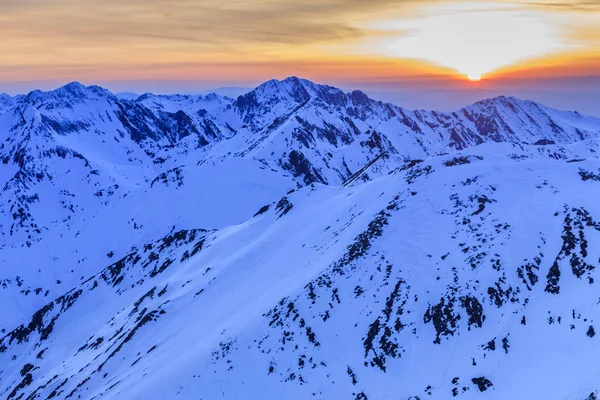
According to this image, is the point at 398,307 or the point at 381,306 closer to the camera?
the point at 398,307

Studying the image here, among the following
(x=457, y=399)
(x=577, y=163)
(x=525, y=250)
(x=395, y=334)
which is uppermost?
(x=577, y=163)

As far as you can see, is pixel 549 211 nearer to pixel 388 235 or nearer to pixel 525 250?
pixel 525 250

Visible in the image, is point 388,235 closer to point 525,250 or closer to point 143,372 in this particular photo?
point 525,250

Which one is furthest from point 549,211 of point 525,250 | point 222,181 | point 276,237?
point 222,181

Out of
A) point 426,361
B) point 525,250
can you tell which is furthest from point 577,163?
point 426,361

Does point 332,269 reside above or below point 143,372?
above

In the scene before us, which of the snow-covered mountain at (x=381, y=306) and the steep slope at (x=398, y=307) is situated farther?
the snow-covered mountain at (x=381, y=306)

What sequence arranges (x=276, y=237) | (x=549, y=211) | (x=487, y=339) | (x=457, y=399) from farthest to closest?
(x=276, y=237)
(x=549, y=211)
(x=487, y=339)
(x=457, y=399)

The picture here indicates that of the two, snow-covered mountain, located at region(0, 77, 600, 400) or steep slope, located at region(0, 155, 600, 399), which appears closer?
steep slope, located at region(0, 155, 600, 399)

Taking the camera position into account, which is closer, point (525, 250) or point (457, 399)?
point (457, 399)

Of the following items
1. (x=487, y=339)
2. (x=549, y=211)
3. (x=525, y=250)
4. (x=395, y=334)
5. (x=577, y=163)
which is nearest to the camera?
(x=487, y=339)
